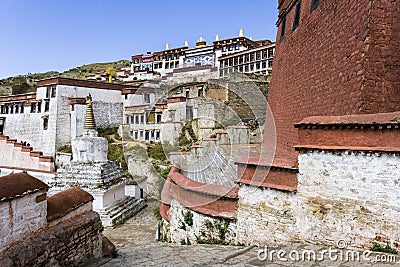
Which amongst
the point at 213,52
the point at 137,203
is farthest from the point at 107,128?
the point at 213,52

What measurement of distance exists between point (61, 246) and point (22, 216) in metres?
0.94

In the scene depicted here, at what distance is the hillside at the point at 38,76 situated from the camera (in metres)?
48.0

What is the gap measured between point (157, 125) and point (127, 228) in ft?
49.5

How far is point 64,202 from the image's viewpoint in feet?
20.2

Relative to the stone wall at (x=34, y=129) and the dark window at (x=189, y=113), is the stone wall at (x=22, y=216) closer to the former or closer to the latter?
the dark window at (x=189, y=113)

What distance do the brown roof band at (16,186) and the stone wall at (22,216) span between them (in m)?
0.07

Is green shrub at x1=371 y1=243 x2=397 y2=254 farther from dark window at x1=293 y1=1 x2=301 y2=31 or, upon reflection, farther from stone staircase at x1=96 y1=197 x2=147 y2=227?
stone staircase at x1=96 y1=197 x2=147 y2=227

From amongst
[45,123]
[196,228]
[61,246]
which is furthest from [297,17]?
[45,123]

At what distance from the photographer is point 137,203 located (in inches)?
673

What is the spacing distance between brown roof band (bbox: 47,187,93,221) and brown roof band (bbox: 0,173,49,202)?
58 cm

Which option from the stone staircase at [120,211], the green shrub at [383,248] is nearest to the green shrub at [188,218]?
the green shrub at [383,248]

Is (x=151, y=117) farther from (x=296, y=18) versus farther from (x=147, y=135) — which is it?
(x=296, y=18)

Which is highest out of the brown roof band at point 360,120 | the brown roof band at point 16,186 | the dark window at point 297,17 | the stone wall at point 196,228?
the dark window at point 297,17

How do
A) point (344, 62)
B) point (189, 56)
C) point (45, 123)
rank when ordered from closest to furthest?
point (344, 62) < point (45, 123) < point (189, 56)
